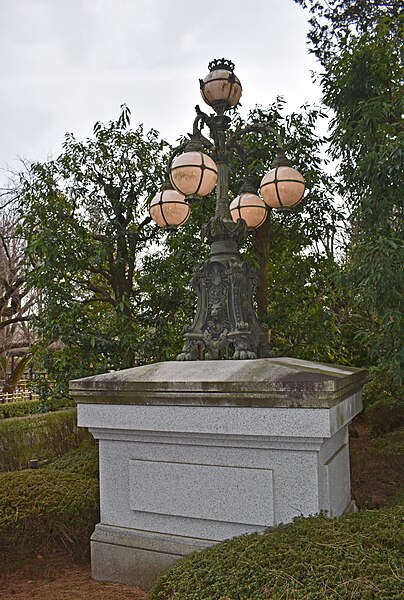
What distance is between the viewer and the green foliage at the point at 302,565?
1747mm

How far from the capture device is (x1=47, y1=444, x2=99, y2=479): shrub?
4312 millimetres

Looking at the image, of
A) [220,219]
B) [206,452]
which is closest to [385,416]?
[220,219]

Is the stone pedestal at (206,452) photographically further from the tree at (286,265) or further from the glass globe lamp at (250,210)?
the tree at (286,265)

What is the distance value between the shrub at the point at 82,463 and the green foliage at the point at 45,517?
37 cm

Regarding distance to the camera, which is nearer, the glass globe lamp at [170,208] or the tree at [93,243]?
the glass globe lamp at [170,208]

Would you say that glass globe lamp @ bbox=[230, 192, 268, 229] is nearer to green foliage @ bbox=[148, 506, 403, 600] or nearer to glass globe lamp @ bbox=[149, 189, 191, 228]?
glass globe lamp @ bbox=[149, 189, 191, 228]

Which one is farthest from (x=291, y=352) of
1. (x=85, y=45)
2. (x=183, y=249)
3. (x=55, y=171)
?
(x=85, y=45)

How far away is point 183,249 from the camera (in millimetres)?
6125

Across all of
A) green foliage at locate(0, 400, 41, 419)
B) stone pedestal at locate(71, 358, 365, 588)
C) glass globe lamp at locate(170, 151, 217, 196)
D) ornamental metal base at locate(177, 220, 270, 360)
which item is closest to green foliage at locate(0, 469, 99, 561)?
stone pedestal at locate(71, 358, 365, 588)

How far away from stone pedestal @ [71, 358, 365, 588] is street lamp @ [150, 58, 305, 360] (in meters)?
0.34

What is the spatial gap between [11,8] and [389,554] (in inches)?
259

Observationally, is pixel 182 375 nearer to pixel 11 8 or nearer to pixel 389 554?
pixel 389 554

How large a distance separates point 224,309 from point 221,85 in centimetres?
167

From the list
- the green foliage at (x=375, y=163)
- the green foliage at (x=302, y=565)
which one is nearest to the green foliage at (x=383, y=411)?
the green foliage at (x=375, y=163)
